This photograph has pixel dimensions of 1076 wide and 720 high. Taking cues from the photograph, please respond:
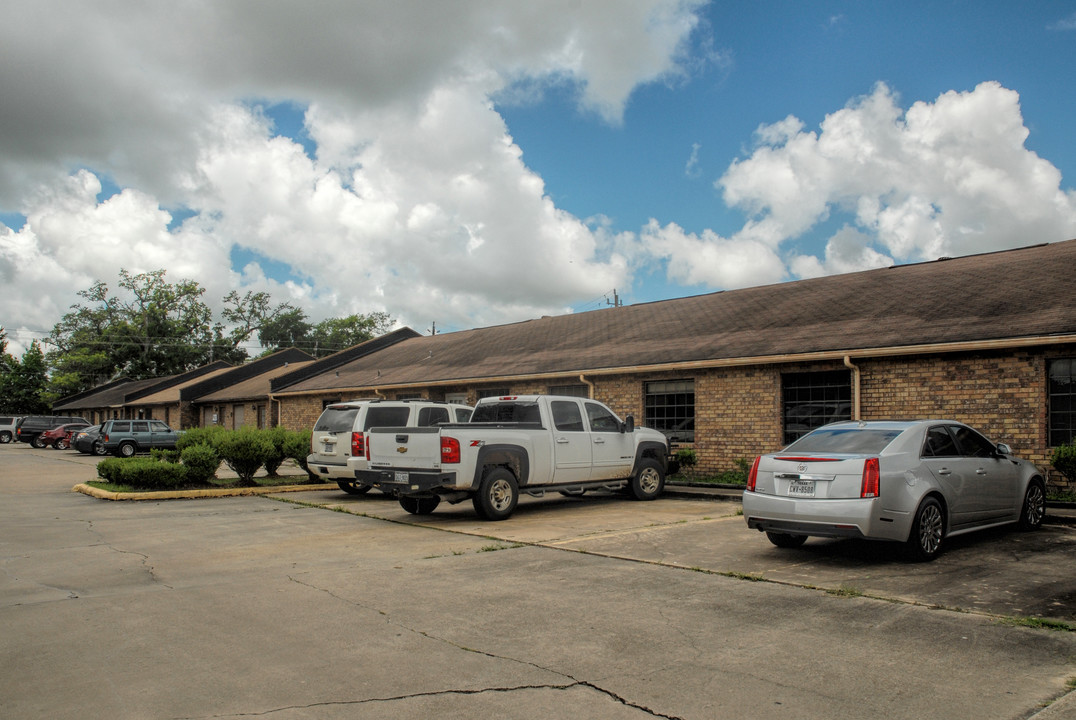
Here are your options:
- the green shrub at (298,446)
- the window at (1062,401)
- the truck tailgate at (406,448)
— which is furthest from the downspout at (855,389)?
the green shrub at (298,446)

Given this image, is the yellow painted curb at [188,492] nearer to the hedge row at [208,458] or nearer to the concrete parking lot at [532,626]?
the hedge row at [208,458]

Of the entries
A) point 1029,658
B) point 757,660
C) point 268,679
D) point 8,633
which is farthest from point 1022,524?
point 8,633

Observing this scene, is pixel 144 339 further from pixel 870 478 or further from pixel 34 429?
pixel 870 478

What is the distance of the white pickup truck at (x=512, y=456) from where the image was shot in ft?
37.8

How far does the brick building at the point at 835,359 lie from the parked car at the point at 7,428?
1752 inches

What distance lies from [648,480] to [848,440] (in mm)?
6123

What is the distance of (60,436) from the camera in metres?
42.7

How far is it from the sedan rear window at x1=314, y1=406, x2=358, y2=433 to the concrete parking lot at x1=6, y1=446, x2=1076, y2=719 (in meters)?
4.98

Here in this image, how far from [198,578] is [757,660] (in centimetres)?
560

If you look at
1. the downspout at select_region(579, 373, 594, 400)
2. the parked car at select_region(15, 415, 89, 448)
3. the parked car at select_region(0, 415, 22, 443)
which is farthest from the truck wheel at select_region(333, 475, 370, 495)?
the parked car at select_region(0, 415, 22, 443)

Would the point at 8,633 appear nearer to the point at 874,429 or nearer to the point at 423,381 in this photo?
the point at 874,429

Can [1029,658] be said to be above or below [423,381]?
below

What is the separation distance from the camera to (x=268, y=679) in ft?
15.7

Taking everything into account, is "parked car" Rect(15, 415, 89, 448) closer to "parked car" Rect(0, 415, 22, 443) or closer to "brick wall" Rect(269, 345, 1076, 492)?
"parked car" Rect(0, 415, 22, 443)
